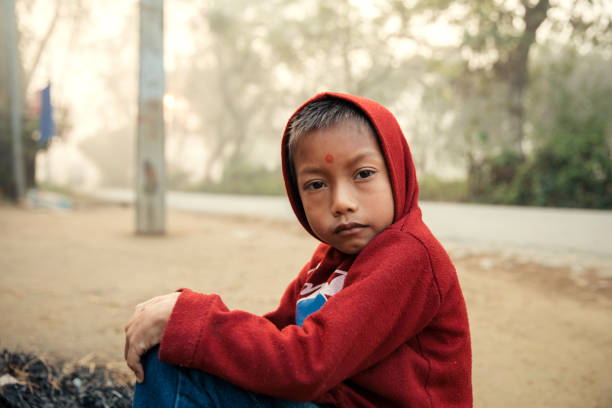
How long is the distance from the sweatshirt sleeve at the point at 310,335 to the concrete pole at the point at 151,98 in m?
5.68

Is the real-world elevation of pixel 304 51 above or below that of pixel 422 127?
above

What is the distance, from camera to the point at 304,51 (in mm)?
13820

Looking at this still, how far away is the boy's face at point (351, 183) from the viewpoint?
1201 millimetres

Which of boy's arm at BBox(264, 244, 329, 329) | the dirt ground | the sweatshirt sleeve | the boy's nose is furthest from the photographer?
the dirt ground

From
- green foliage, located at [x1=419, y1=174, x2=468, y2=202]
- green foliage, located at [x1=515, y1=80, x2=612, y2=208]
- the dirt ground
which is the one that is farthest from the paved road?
green foliage, located at [x1=419, y1=174, x2=468, y2=202]

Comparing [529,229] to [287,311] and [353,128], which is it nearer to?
[287,311]

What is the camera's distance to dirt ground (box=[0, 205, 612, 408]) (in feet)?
7.64

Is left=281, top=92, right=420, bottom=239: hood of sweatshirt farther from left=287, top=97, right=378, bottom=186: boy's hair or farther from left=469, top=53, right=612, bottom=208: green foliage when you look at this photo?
left=469, top=53, right=612, bottom=208: green foliage

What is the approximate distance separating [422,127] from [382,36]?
37.1 feet

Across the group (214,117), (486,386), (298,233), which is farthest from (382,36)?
(214,117)

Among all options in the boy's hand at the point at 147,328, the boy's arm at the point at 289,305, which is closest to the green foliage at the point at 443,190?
the boy's arm at the point at 289,305

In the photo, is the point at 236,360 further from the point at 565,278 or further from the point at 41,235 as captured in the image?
the point at 41,235

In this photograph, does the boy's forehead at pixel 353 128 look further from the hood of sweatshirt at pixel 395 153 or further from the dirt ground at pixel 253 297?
the dirt ground at pixel 253 297

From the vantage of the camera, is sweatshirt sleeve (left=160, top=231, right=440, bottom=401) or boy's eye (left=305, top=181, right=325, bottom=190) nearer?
sweatshirt sleeve (left=160, top=231, right=440, bottom=401)
